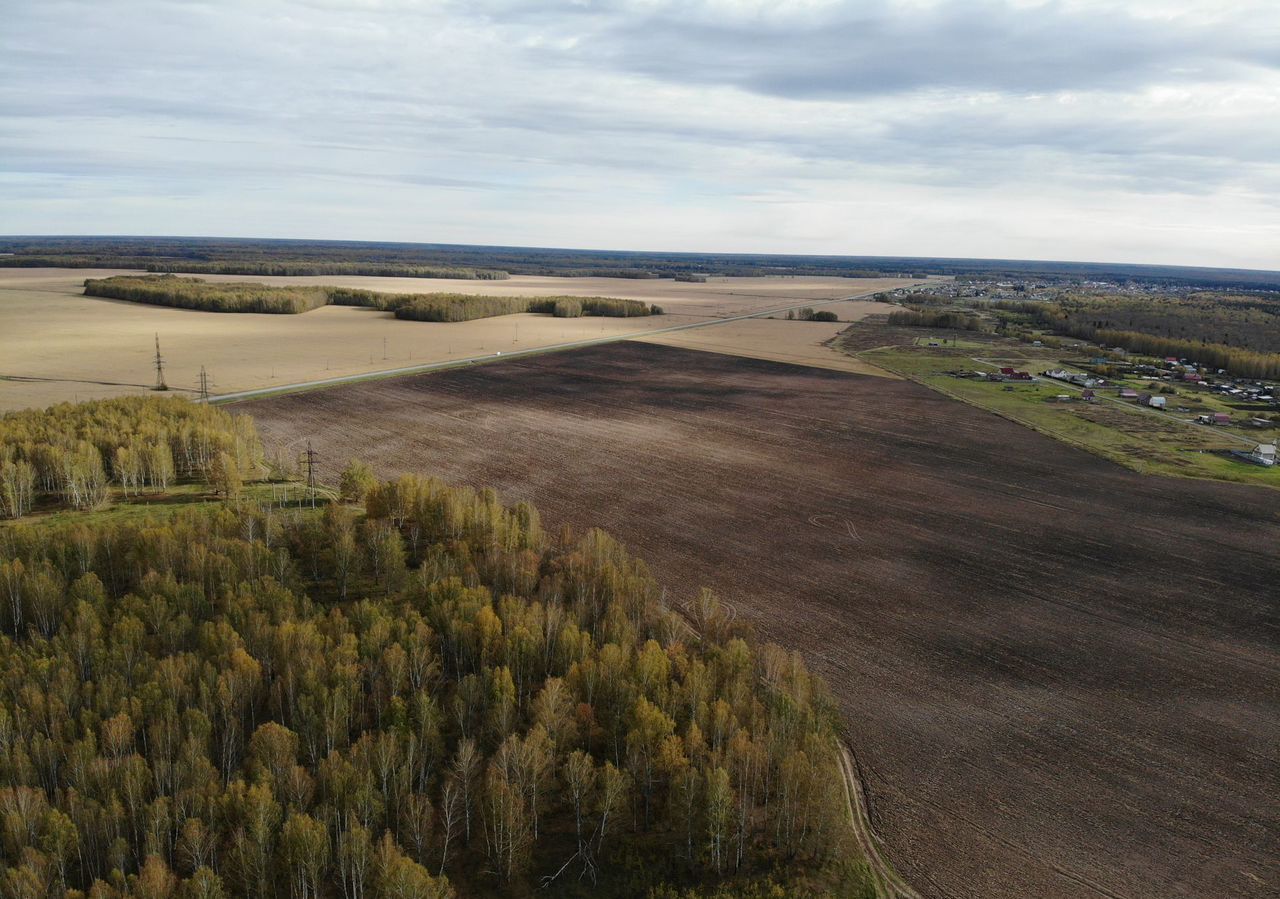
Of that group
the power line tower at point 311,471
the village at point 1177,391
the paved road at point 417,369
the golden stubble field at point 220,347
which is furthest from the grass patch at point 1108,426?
the power line tower at point 311,471

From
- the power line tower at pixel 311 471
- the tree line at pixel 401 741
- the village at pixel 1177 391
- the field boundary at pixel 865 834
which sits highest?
the village at pixel 1177 391

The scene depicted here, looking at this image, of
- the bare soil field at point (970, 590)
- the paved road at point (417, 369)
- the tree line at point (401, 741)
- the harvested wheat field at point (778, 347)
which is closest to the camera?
the tree line at point (401, 741)

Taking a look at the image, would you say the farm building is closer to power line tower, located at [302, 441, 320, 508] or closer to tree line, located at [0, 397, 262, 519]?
power line tower, located at [302, 441, 320, 508]

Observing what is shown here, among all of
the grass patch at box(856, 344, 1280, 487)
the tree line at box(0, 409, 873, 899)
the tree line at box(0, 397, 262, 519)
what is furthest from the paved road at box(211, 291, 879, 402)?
the tree line at box(0, 409, 873, 899)

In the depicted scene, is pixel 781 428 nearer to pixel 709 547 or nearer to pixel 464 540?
pixel 709 547

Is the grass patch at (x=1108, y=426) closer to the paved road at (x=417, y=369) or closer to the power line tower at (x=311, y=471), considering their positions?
the paved road at (x=417, y=369)

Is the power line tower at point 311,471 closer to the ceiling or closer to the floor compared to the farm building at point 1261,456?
closer to the floor

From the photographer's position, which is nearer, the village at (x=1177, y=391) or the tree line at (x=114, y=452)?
the tree line at (x=114, y=452)
